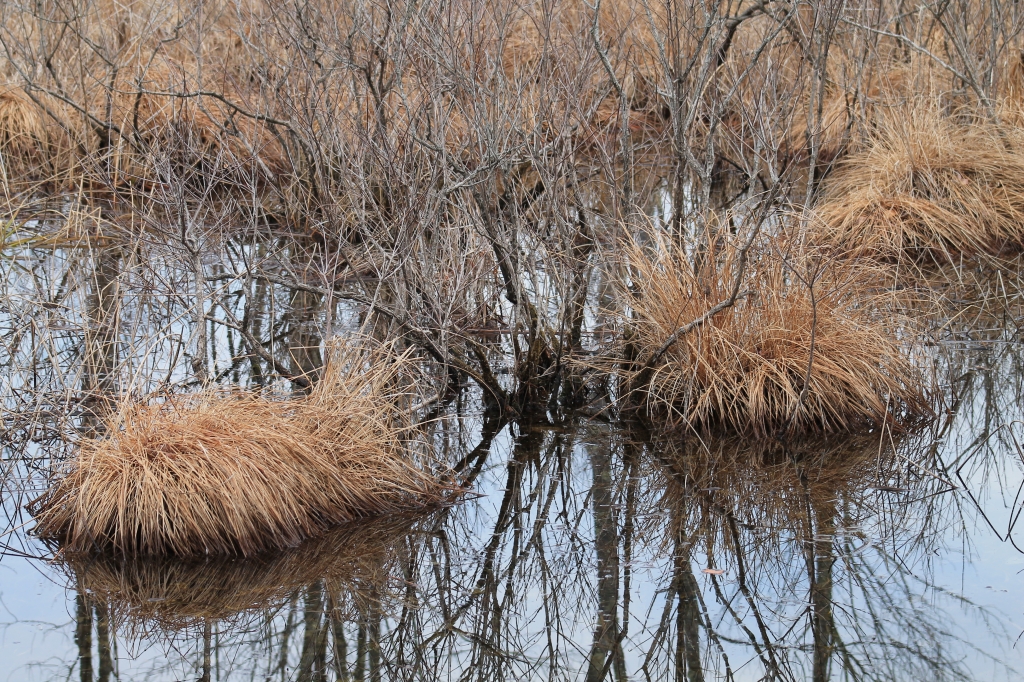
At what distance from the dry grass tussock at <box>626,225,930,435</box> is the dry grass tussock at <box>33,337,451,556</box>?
155 centimetres

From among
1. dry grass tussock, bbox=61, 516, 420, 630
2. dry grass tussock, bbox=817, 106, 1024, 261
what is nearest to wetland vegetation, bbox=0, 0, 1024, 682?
dry grass tussock, bbox=61, 516, 420, 630

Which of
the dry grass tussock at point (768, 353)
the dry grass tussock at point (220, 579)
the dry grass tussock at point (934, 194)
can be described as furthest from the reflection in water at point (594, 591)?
the dry grass tussock at point (934, 194)

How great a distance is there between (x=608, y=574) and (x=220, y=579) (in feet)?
4.81

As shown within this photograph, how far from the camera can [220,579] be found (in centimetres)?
425

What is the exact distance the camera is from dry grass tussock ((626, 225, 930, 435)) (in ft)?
18.6

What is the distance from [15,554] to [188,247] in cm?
157

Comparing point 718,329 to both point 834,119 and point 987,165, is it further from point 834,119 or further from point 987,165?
point 834,119

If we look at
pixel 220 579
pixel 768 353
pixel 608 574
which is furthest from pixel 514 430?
pixel 220 579

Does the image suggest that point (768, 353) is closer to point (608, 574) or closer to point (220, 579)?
point (608, 574)

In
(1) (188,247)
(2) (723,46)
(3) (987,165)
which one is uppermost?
(3) (987,165)

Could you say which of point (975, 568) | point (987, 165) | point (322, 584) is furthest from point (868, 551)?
point (987, 165)

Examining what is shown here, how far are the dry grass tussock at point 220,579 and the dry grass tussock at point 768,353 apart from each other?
1.96 m

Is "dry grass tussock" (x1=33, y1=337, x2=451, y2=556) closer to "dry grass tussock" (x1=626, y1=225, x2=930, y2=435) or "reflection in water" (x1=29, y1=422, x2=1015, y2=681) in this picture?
"reflection in water" (x1=29, y1=422, x2=1015, y2=681)

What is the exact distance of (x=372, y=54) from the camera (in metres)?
5.92
